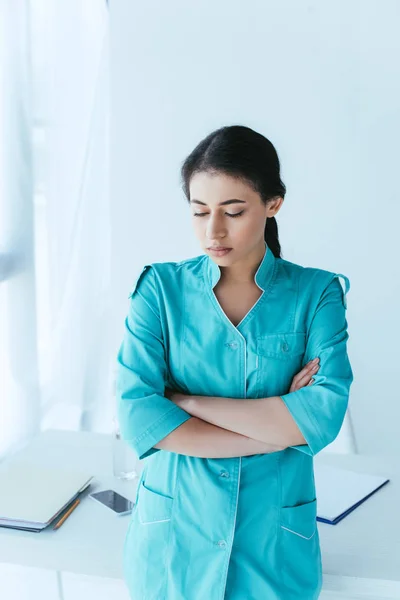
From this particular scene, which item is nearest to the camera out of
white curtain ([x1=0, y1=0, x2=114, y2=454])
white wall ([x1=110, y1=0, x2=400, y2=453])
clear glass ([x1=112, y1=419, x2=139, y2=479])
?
clear glass ([x1=112, y1=419, x2=139, y2=479])

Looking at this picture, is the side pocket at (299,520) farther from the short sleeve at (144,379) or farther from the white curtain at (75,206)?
the white curtain at (75,206)

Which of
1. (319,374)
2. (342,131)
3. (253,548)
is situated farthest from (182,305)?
(342,131)

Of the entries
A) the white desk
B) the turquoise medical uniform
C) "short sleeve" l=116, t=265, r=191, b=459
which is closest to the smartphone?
the white desk

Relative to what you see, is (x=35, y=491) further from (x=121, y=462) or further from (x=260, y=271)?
(x=260, y=271)

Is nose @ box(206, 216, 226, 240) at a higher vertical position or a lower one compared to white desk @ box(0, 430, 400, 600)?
higher

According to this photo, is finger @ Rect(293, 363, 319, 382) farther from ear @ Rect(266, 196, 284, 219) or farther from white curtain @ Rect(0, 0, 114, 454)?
white curtain @ Rect(0, 0, 114, 454)

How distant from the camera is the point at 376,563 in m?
1.39

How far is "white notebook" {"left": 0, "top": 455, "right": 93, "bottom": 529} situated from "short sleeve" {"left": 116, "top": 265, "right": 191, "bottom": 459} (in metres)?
0.42

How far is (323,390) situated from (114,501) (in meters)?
0.67

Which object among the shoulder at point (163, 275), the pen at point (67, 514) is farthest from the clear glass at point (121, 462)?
the shoulder at point (163, 275)

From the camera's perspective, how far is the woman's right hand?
127cm

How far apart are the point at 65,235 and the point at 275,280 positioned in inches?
77.6

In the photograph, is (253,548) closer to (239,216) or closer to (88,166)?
(239,216)

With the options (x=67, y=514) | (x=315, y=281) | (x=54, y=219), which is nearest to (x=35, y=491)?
(x=67, y=514)
